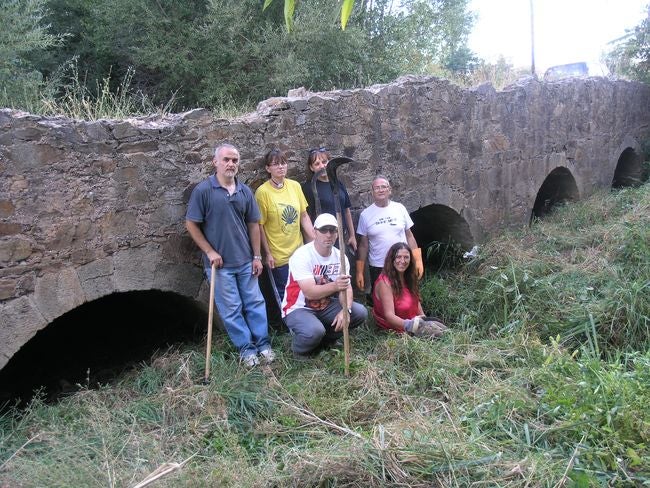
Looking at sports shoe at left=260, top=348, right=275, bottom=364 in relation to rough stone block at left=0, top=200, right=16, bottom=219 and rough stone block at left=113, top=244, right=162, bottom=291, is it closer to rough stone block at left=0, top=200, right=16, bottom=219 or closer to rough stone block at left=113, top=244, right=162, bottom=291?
rough stone block at left=113, top=244, right=162, bottom=291

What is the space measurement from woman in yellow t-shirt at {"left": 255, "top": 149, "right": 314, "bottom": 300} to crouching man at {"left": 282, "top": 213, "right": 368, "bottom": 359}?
345mm

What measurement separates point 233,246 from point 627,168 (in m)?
9.97

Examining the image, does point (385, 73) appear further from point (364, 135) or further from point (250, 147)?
point (250, 147)

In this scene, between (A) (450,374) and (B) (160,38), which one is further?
Result: (B) (160,38)

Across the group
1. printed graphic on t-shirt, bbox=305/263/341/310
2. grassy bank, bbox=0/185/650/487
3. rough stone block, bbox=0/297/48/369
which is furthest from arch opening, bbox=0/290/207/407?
rough stone block, bbox=0/297/48/369

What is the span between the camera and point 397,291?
514 cm

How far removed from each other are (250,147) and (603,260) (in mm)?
3414

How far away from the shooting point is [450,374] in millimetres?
4141

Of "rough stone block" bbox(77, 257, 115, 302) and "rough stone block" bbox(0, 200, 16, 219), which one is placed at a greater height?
"rough stone block" bbox(0, 200, 16, 219)

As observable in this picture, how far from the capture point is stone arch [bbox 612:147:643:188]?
462 inches

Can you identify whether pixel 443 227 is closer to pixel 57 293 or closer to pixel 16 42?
pixel 57 293

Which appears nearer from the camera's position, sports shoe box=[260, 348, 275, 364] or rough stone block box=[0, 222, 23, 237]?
rough stone block box=[0, 222, 23, 237]

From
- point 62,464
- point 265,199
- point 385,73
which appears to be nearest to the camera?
point 62,464

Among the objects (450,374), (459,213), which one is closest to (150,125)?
(450,374)
